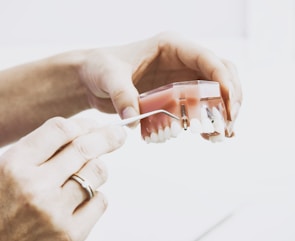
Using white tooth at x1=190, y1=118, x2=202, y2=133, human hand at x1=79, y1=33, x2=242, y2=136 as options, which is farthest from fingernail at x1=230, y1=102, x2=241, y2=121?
white tooth at x1=190, y1=118, x2=202, y2=133

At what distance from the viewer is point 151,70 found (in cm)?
95

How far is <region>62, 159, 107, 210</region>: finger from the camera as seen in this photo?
1.66 ft

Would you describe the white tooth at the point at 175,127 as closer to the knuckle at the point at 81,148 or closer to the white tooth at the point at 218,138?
the white tooth at the point at 218,138

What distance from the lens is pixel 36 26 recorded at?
137 centimetres

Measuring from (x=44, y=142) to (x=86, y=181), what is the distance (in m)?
0.06

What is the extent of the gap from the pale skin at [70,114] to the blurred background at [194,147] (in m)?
0.15

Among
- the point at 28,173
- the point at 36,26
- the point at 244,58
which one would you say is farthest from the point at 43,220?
the point at 244,58

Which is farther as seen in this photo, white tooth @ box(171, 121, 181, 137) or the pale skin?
white tooth @ box(171, 121, 181, 137)

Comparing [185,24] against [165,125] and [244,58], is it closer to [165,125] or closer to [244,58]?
[244,58]

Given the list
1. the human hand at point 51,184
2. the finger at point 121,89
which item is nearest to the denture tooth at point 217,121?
the finger at point 121,89

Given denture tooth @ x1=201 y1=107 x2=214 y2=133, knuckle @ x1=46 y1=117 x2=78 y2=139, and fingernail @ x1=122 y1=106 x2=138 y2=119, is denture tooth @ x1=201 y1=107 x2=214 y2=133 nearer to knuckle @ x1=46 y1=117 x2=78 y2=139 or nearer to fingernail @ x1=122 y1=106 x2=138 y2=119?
fingernail @ x1=122 y1=106 x2=138 y2=119

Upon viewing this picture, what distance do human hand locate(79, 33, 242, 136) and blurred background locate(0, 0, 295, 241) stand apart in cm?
14

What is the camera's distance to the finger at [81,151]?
0.50 m

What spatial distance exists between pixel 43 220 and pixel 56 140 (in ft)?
0.28
